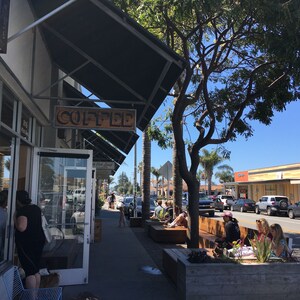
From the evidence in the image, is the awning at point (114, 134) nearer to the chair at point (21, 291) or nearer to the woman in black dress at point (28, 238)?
the woman in black dress at point (28, 238)

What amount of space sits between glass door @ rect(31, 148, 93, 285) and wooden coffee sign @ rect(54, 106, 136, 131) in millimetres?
668

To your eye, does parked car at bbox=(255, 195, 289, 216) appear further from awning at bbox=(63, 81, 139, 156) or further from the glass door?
the glass door

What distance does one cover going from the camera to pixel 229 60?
13.1m

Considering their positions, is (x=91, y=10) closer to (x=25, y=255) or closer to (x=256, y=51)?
(x=25, y=255)

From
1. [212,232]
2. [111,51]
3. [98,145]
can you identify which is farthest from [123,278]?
[98,145]

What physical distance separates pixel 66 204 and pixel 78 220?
17.8 inches

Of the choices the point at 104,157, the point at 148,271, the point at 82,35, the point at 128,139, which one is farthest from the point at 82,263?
the point at 104,157

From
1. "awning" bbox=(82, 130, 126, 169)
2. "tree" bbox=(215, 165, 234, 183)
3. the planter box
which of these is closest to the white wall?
the planter box

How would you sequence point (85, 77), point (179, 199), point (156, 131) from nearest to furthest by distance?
point (85, 77) → point (156, 131) → point (179, 199)

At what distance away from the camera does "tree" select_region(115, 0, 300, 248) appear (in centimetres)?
790

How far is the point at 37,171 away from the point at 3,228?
1.90 metres

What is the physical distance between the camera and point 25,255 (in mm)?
5734

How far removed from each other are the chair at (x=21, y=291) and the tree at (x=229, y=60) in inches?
171

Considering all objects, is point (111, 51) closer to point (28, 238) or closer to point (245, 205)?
point (28, 238)
